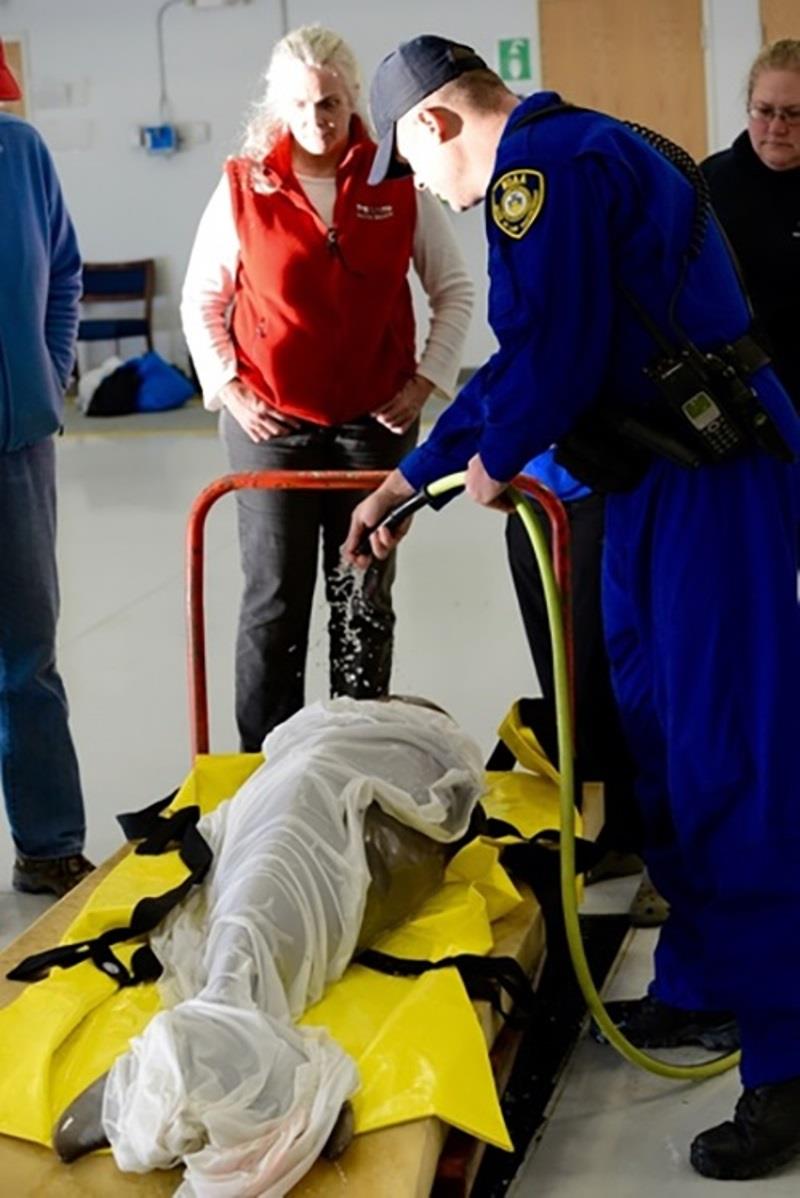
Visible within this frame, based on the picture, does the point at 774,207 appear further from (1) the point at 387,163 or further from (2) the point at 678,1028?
(2) the point at 678,1028

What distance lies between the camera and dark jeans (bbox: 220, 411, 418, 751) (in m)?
4.08

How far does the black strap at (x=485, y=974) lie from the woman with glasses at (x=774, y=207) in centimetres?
170

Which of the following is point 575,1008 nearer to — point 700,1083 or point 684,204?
point 700,1083

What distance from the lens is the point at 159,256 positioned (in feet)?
45.0

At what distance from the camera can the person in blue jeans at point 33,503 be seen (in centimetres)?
364

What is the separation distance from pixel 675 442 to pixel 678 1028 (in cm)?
108

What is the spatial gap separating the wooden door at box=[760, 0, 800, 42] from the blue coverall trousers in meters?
10.6

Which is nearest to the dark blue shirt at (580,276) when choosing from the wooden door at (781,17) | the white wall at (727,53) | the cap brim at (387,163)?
the cap brim at (387,163)

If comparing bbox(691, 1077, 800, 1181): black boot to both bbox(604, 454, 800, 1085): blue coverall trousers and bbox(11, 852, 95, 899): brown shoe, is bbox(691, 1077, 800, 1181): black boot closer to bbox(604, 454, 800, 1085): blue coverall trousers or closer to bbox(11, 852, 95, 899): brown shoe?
bbox(604, 454, 800, 1085): blue coverall trousers

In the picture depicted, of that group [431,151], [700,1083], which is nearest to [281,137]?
[431,151]

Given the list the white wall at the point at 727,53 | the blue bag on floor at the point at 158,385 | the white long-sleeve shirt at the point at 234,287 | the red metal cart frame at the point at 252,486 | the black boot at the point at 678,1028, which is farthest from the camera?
the blue bag on floor at the point at 158,385

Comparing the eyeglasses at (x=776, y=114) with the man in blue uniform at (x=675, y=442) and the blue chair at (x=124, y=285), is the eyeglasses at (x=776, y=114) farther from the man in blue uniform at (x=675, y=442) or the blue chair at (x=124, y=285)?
the blue chair at (x=124, y=285)

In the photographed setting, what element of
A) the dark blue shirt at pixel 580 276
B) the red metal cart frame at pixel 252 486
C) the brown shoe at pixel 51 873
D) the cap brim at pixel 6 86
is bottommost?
the brown shoe at pixel 51 873

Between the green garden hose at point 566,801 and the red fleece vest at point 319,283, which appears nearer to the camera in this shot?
the green garden hose at point 566,801
